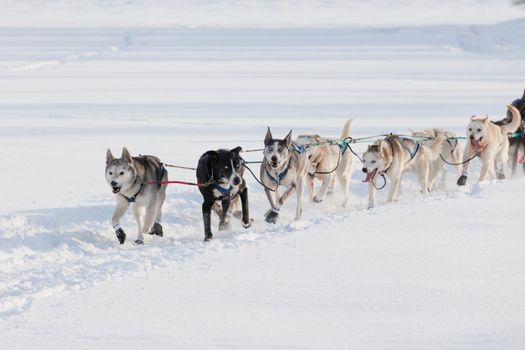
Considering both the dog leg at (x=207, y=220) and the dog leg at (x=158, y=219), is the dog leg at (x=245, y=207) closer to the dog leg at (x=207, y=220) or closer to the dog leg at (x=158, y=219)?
the dog leg at (x=207, y=220)

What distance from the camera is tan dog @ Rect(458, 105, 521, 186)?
6953mm

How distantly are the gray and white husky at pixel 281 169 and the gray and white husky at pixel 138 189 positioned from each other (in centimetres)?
74

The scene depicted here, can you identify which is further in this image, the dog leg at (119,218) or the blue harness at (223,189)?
the blue harness at (223,189)

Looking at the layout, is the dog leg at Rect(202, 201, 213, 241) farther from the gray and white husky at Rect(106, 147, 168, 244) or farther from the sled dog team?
the gray and white husky at Rect(106, 147, 168, 244)

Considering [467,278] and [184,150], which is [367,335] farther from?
[184,150]

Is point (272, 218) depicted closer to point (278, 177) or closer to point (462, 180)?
point (278, 177)

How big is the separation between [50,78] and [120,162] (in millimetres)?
11067

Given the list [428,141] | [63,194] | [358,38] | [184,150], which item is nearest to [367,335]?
[63,194]

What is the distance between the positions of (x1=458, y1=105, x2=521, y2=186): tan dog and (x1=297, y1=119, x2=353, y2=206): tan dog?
927mm

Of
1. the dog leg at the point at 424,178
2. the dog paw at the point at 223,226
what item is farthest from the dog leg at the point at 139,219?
the dog leg at the point at 424,178

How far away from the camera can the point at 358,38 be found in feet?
89.7

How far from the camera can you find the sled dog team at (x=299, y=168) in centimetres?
541

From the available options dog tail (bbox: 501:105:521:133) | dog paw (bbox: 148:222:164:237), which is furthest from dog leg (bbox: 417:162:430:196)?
dog paw (bbox: 148:222:164:237)

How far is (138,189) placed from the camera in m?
5.38
